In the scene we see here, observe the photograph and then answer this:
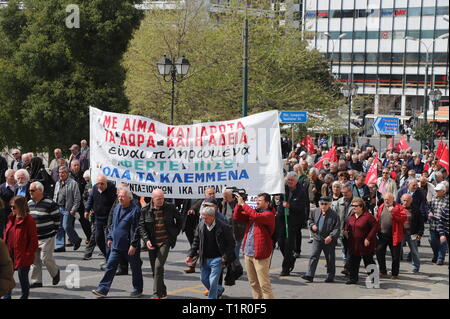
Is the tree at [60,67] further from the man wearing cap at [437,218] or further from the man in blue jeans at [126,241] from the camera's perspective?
the man in blue jeans at [126,241]

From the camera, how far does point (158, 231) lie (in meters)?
9.39

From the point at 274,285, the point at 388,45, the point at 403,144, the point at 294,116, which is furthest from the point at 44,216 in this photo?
the point at 388,45

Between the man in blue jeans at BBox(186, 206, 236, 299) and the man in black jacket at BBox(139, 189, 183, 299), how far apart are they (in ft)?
1.96

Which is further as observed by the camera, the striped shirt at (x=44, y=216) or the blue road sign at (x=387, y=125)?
the blue road sign at (x=387, y=125)

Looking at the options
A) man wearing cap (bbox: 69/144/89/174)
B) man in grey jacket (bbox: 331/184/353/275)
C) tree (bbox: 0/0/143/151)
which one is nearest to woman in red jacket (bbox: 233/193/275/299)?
man in grey jacket (bbox: 331/184/353/275)

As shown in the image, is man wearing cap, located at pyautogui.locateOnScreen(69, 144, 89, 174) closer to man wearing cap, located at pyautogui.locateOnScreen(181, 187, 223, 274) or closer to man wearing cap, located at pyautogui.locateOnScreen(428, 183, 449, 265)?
man wearing cap, located at pyautogui.locateOnScreen(181, 187, 223, 274)

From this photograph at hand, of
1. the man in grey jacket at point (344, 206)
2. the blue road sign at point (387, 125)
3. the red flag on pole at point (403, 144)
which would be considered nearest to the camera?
the man in grey jacket at point (344, 206)

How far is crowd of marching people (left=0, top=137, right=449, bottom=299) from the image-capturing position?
886 centimetres

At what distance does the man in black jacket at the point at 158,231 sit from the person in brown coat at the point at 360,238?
2.98 meters

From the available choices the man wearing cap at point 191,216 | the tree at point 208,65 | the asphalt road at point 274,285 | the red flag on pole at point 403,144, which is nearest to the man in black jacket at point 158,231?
the asphalt road at point 274,285

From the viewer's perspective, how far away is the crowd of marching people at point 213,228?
349 inches

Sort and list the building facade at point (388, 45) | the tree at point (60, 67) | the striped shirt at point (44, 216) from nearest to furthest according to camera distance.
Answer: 1. the striped shirt at point (44, 216)
2. the tree at point (60, 67)
3. the building facade at point (388, 45)

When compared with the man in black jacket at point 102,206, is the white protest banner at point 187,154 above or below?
above

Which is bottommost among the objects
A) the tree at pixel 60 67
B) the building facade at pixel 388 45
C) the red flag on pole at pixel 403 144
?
the red flag on pole at pixel 403 144
